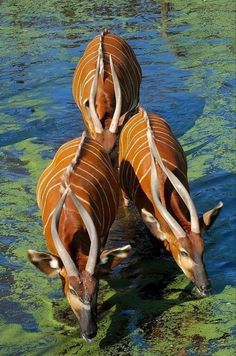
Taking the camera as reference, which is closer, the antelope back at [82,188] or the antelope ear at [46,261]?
the antelope ear at [46,261]

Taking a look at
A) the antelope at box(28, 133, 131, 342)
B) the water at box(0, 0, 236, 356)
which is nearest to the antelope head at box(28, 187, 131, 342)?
the antelope at box(28, 133, 131, 342)

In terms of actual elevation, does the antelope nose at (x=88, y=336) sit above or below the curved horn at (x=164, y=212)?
below

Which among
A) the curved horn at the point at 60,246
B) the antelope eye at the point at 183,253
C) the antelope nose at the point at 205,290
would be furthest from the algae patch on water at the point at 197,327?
the curved horn at the point at 60,246

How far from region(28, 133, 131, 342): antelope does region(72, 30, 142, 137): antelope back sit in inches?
58.5

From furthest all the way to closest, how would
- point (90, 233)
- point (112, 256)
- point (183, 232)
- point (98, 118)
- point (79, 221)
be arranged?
point (98, 118), point (183, 232), point (79, 221), point (112, 256), point (90, 233)

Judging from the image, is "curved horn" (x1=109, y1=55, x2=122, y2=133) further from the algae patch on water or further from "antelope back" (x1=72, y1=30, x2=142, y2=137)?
the algae patch on water

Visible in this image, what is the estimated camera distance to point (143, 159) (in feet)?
21.8

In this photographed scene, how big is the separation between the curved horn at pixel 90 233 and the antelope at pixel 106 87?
215cm

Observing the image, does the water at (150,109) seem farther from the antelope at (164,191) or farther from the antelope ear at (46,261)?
the antelope ear at (46,261)

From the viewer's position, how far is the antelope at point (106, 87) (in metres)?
7.80

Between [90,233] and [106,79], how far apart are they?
3528 mm

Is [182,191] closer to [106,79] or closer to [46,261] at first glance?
[46,261]

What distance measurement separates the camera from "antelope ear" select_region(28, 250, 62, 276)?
5.43m

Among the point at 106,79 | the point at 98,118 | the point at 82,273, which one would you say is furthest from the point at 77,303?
the point at 106,79
